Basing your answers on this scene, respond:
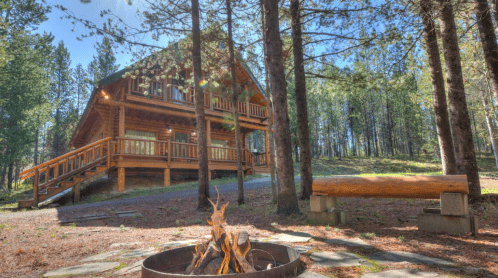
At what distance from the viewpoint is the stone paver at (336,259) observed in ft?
8.42

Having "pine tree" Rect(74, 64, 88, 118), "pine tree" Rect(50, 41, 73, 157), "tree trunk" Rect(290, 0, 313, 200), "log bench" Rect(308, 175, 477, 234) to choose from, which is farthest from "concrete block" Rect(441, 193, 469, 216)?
"pine tree" Rect(74, 64, 88, 118)

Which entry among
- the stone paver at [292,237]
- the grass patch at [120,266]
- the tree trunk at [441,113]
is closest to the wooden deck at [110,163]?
the grass patch at [120,266]

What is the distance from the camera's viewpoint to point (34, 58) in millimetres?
19688

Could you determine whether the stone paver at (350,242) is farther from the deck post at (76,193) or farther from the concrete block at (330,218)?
the deck post at (76,193)

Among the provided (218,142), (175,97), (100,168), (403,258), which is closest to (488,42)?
(403,258)

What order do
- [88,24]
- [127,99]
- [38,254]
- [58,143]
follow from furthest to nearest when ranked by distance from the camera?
[58,143] → [127,99] → [88,24] → [38,254]

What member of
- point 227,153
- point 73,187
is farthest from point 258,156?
point 73,187

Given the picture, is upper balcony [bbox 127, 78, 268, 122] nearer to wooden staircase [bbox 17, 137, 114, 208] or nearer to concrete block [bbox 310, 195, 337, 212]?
wooden staircase [bbox 17, 137, 114, 208]

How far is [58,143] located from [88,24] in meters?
26.5

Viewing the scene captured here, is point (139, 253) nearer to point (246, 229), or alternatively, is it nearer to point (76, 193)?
point (246, 229)

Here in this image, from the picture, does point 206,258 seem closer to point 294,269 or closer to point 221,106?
point 294,269

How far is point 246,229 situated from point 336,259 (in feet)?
7.57

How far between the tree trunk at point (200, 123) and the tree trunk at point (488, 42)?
6.48 m

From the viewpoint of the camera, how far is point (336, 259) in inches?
108
